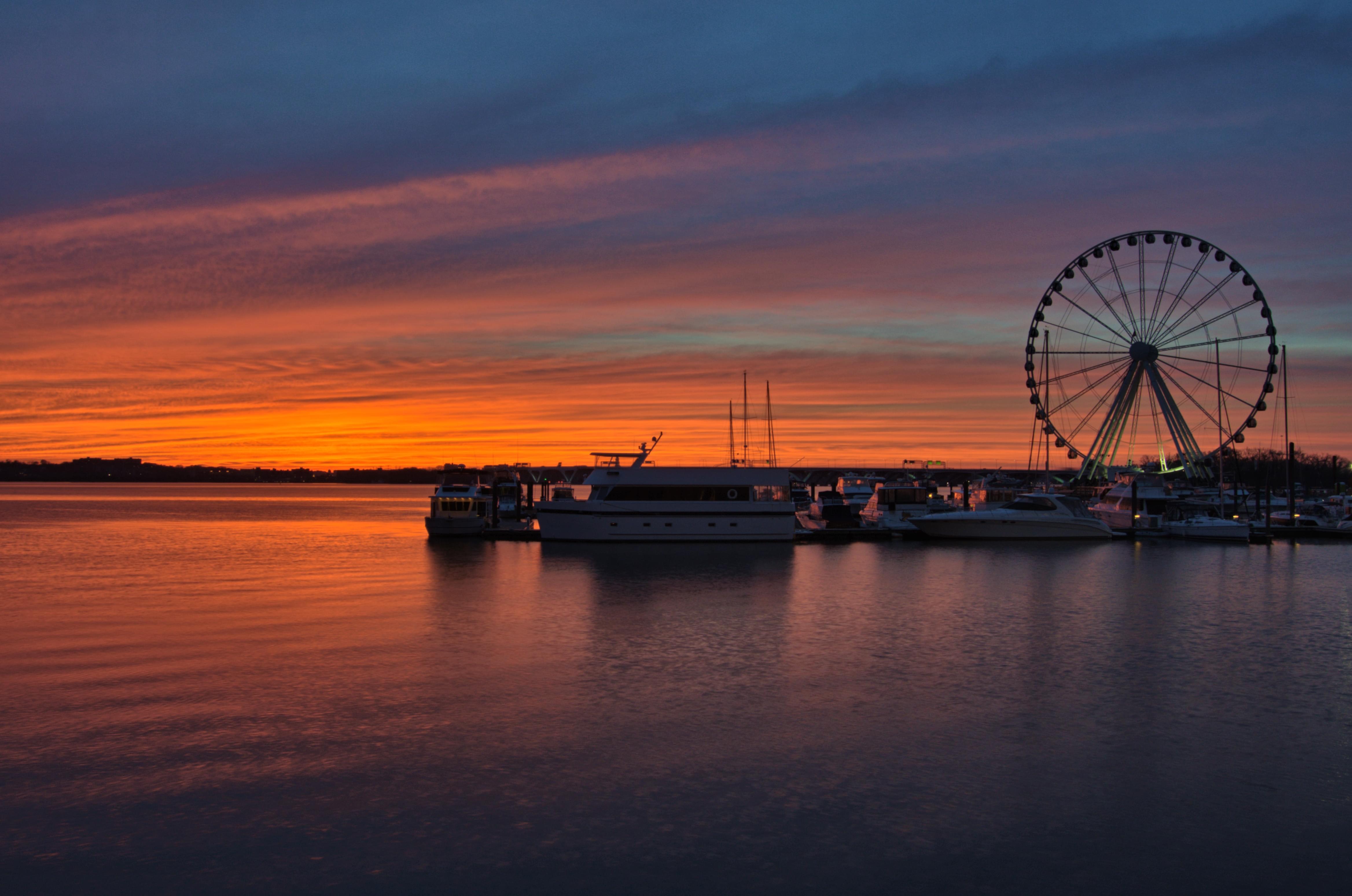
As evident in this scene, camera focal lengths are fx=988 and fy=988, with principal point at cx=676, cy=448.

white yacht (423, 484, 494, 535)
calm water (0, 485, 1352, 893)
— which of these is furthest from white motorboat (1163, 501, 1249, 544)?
white yacht (423, 484, 494, 535)

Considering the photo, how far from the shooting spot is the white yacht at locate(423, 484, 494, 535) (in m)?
53.8

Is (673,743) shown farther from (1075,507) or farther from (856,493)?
(856,493)

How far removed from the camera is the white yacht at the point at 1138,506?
58125mm

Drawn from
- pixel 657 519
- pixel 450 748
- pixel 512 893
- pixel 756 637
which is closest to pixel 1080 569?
pixel 657 519

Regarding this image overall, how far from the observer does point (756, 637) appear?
21594mm

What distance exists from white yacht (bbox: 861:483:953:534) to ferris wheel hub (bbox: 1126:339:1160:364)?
14.1 m

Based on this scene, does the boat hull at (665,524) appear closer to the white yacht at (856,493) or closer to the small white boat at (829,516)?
the small white boat at (829,516)

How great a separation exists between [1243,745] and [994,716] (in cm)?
321

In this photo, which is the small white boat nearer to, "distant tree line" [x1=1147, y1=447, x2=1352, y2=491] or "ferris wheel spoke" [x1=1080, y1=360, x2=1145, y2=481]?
"ferris wheel spoke" [x1=1080, y1=360, x2=1145, y2=481]

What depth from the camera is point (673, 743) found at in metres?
13.1

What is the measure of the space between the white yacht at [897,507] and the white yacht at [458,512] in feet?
77.6

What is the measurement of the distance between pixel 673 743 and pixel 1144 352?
173 feet

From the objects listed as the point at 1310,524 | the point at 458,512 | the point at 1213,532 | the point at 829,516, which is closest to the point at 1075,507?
the point at 1213,532

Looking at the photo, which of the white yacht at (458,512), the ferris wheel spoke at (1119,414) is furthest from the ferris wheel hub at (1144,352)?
the white yacht at (458,512)
